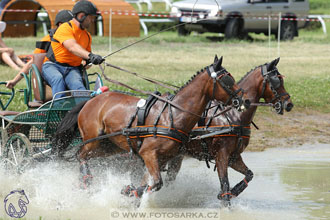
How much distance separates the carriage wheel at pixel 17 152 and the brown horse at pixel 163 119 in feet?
4.27

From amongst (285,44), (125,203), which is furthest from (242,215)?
(285,44)

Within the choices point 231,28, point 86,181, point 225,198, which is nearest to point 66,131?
point 86,181

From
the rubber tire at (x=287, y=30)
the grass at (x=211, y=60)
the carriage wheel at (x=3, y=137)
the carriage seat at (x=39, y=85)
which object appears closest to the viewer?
the carriage seat at (x=39, y=85)

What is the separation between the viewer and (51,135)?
8609 millimetres

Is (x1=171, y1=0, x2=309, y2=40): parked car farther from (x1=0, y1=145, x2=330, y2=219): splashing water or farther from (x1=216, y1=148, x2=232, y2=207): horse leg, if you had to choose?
(x1=216, y1=148, x2=232, y2=207): horse leg

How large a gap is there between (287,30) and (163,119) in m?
18.0

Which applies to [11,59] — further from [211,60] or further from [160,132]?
[160,132]

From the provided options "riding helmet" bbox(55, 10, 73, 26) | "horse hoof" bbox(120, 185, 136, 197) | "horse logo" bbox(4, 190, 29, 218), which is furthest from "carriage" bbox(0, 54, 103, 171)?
"horse hoof" bbox(120, 185, 136, 197)

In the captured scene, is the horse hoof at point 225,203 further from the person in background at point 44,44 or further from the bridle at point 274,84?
the person in background at point 44,44

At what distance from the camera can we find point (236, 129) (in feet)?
25.7

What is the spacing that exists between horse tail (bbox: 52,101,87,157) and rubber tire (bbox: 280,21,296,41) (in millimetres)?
17122

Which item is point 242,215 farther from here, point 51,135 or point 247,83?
point 51,135

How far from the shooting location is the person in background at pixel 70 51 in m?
8.36

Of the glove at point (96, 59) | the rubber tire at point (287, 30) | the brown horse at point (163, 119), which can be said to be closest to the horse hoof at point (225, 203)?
the brown horse at point (163, 119)
